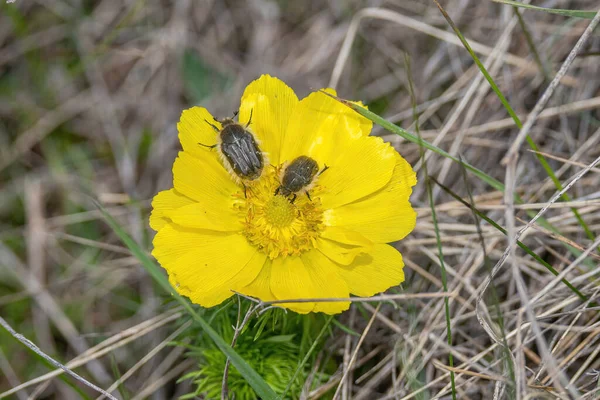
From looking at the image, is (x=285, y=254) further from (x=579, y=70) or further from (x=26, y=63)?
(x=26, y=63)

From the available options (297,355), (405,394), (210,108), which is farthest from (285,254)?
(210,108)

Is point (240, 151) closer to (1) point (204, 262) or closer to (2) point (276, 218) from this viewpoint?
(2) point (276, 218)

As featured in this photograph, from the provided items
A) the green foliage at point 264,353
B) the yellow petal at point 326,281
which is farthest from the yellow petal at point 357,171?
the green foliage at point 264,353

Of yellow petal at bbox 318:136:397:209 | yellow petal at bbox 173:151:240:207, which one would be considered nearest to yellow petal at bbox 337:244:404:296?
yellow petal at bbox 318:136:397:209

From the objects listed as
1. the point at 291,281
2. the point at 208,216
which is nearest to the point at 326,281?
the point at 291,281

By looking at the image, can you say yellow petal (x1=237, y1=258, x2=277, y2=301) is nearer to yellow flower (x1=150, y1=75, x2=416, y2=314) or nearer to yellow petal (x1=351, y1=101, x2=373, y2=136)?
yellow flower (x1=150, y1=75, x2=416, y2=314)

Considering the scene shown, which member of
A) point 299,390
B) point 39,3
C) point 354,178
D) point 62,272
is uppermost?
point 39,3

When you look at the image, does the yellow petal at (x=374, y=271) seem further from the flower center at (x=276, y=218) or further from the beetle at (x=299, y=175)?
the beetle at (x=299, y=175)
